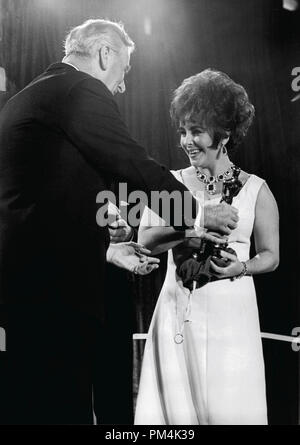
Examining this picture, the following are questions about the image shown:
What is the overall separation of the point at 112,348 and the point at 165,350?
8.3 inches

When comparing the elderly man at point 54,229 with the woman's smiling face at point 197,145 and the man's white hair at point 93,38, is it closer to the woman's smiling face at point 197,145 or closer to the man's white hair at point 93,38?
the man's white hair at point 93,38

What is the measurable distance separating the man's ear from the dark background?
0.87ft

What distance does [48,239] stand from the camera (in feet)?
4.55

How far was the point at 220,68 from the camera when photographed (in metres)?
1.92

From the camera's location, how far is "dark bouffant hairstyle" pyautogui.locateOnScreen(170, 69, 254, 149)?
181cm

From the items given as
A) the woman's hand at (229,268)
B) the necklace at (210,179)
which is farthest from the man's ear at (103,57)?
the woman's hand at (229,268)

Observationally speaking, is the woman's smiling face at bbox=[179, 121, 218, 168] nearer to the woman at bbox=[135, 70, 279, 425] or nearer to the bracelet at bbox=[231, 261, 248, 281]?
the woman at bbox=[135, 70, 279, 425]

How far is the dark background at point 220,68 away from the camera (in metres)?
1.83

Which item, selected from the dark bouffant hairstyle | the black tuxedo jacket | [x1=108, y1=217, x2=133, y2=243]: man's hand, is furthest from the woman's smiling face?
the black tuxedo jacket

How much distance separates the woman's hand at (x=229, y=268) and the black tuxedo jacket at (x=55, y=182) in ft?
1.54

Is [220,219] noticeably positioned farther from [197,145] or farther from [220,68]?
[220,68]

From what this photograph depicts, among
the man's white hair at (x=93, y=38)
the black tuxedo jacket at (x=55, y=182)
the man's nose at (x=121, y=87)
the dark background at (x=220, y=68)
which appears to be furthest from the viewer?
the dark background at (x=220, y=68)

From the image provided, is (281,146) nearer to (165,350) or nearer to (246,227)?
(246,227)

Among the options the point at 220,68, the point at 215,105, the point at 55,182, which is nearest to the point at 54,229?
the point at 55,182
